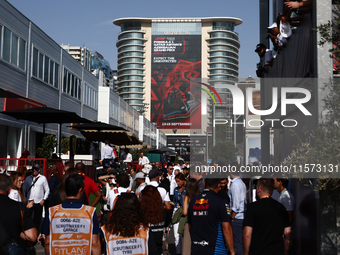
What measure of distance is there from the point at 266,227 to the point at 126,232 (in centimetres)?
192

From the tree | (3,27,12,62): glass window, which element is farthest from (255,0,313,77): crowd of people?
(3,27,12,62): glass window

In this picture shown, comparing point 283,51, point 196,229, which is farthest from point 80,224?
point 283,51

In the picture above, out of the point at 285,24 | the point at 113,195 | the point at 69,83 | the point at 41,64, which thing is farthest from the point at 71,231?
the point at 69,83

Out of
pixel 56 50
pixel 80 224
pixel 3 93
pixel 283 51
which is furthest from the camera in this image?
pixel 56 50

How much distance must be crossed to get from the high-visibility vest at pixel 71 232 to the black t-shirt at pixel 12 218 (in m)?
0.35

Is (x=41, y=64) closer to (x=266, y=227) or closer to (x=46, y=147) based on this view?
(x=46, y=147)

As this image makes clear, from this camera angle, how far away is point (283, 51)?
428 inches

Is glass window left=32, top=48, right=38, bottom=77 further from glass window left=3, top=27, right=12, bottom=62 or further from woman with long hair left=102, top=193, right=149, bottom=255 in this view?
woman with long hair left=102, top=193, right=149, bottom=255

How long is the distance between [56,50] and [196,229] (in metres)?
20.8

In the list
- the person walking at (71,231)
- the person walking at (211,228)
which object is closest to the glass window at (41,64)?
the person walking at (211,228)

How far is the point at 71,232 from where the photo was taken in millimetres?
4398

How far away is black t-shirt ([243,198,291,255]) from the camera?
5.28m

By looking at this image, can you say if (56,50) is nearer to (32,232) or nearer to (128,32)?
(32,232)

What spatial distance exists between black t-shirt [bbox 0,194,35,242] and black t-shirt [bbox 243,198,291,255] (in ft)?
8.67
